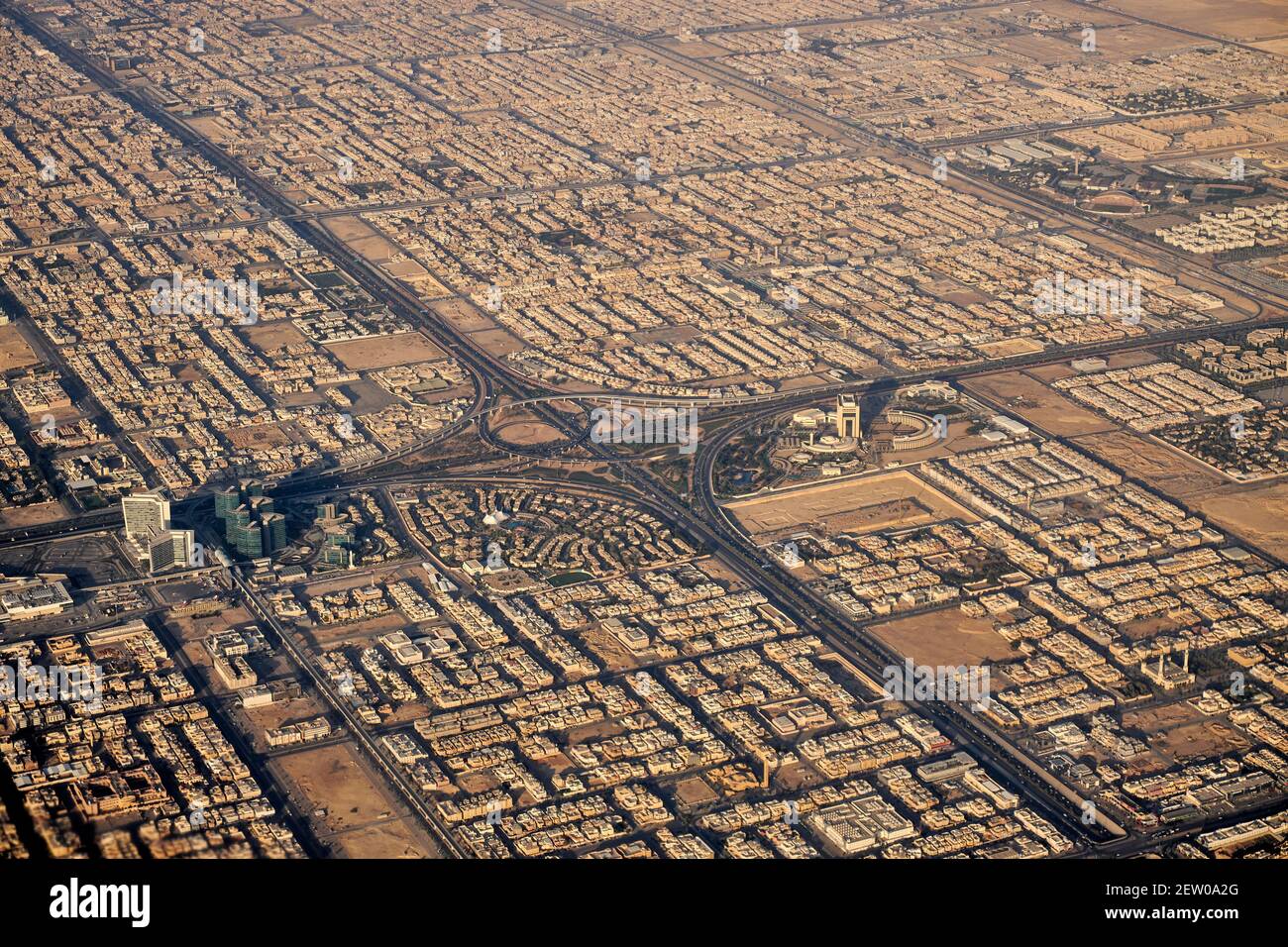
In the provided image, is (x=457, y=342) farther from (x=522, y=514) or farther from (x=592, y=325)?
(x=522, y=514)

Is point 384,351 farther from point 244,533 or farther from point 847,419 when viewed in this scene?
point 847,419

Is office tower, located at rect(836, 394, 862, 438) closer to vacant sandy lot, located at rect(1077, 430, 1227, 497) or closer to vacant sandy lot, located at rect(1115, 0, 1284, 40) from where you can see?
vacant sandy lot, located at rect(1077, 430, 1227, 497)

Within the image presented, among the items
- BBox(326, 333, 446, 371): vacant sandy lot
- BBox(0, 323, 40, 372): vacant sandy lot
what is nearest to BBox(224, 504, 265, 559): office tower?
BBox(326, 333, 446, 371): vacant sandy lot

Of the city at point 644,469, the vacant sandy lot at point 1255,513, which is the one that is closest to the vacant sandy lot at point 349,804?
the city at point 644,469

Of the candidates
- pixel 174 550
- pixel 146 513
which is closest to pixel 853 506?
pixel 174 550

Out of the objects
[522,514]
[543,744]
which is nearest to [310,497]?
[522,514]
